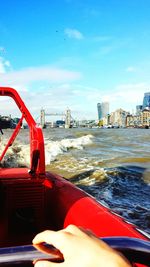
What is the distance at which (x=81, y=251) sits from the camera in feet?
2.41

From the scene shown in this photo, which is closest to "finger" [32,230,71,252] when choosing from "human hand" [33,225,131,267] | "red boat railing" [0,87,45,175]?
"human hand" [33,225,131,267]

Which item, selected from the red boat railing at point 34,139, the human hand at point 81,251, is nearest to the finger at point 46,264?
the human hand at point 81,251

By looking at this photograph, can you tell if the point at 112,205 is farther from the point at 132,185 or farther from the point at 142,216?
the point at 132,185

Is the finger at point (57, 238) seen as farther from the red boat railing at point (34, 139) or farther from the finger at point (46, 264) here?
the red boat railing at point (34, 139)

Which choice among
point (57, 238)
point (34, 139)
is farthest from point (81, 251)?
point (34, 139)

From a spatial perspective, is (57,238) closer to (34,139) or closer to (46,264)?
(46,264)

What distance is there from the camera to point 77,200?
330 centimetres

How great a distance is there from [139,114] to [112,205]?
138 metres

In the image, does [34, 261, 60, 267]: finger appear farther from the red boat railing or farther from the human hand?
the red boat railing

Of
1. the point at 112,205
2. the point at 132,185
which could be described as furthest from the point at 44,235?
the point at 132,185

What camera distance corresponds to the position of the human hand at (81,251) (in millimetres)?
704

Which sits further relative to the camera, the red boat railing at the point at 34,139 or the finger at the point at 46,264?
the red boat railing at the point at 34,139

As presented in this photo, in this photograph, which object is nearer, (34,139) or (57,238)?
(57,238)

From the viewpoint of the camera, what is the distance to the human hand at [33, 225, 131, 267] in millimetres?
704
